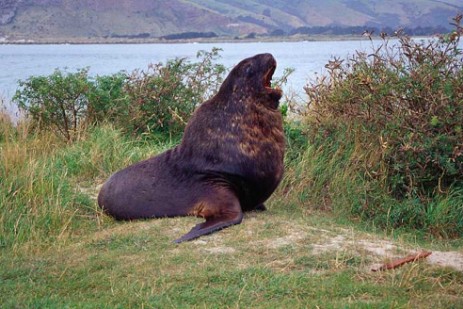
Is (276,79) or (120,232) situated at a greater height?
(276,79)

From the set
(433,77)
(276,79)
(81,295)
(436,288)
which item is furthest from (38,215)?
(276,79)

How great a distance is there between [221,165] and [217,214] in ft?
1.67

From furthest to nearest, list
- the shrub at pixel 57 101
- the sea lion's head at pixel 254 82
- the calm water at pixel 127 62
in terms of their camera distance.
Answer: the calm water at pixel 127 62 < the shrub at pixel 57 101 < the sea lion's head at pixel 254 82

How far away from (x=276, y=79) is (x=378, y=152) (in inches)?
143

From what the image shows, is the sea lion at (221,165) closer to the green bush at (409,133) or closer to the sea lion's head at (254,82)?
the sea lion's head at (254,82)

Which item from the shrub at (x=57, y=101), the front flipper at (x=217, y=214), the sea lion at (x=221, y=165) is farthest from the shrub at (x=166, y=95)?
the front flipper at (x=217, y=214)

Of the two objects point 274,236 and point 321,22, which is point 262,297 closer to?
point 274,236

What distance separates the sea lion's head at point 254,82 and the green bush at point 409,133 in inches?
66.0

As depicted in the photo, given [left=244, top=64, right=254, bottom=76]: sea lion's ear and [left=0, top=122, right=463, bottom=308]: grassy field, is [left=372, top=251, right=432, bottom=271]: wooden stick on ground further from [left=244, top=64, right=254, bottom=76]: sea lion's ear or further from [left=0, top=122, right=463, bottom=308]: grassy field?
[left=244, top=64, right=254, bottom=76]: sea lion's ear

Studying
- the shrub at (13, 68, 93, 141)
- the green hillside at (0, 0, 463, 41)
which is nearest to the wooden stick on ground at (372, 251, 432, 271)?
the shrub at (13, 68, 93, 141)

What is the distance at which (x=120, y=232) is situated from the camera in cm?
671

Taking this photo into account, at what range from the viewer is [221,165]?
7.08m

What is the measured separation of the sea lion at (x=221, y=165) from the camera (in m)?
7.05

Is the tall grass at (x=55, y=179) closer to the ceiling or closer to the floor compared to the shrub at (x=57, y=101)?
closer to the floor
